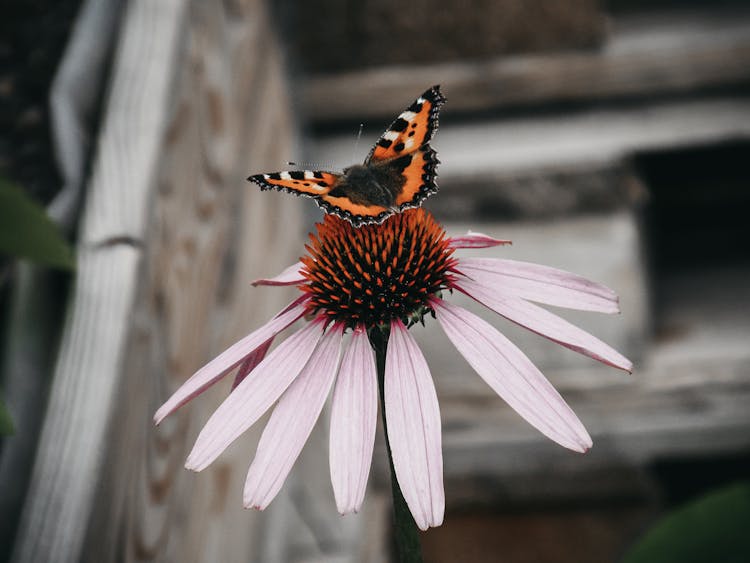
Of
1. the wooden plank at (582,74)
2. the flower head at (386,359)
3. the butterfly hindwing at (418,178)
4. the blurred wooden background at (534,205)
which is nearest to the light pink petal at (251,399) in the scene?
the flower head at (386,359)

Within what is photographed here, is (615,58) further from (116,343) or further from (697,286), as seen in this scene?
(116,343)

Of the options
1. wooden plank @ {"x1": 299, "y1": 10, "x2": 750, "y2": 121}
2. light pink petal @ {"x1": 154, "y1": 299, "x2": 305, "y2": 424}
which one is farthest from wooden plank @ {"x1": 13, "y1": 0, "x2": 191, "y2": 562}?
wooden plank @ {"x1": 299, "y1": 10, "x2": 750, "y2": 121}

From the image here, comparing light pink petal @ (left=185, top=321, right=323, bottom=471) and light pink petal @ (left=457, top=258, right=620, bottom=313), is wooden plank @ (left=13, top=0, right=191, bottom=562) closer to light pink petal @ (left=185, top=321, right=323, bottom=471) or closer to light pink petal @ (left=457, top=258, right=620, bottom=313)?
light pink petal @ (left=185, top=321, right=323, bottom=471)

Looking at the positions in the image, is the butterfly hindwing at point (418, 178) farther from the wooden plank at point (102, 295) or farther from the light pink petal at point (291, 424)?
the wooden plank at point (102, 295)

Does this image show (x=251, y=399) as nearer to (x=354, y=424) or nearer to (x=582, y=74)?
(x=354, y=424)

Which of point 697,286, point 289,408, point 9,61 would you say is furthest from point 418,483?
point 697,286

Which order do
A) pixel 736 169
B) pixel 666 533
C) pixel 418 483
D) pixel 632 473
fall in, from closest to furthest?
pixel 418 483 → pixel 666 533 → pixel 632 473 → pixel 736 169
